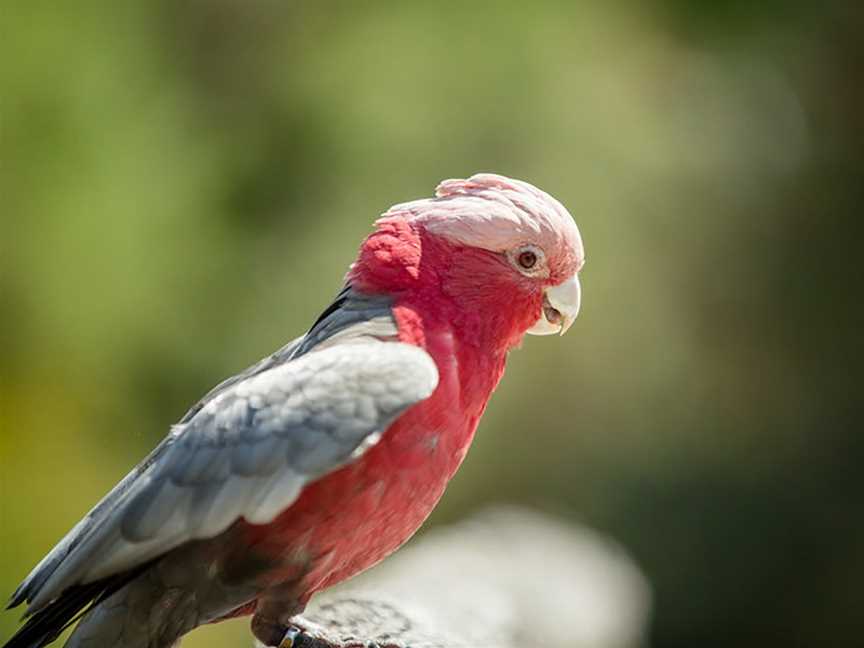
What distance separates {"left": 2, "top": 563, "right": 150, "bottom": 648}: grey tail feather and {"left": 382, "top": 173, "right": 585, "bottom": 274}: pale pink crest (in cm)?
120

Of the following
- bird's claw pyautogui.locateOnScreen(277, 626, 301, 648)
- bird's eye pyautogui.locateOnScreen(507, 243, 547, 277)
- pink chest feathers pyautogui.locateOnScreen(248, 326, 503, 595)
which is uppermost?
bird's eye pyautogui.locateOnScreen(507, 243, 547, 277)

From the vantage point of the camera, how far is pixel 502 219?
11.3ft

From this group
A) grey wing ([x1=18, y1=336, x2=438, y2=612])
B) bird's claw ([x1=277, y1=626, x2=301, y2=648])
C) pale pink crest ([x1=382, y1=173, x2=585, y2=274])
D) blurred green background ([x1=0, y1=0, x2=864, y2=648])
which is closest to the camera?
grey wing ([x1=18, y1=336, x2=438, y2=612])

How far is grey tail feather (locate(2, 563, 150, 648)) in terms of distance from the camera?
2.99 meters

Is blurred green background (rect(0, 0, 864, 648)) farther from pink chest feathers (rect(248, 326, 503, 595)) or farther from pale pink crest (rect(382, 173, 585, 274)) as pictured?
pale pink crest (rect(382, 173, 585, 274))

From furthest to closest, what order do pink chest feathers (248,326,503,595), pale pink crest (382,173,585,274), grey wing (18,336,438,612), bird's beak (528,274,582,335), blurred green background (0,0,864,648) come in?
blurred green background (0,0,864,648) → bird's beak (528,274,582,335) → pale pink crest (382,173,585,274) → pink chest feathers (248,326,503,595) → grey wing (18,336,438,612)

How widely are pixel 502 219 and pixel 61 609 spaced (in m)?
1.49

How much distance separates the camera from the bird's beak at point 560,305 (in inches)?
141

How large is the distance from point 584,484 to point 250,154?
3111mm

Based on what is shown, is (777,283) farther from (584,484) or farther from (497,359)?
(497,359)

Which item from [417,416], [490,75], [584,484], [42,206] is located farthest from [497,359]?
[584,484]

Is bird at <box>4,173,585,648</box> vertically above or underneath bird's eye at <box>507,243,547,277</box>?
underneath

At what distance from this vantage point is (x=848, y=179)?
336 inches

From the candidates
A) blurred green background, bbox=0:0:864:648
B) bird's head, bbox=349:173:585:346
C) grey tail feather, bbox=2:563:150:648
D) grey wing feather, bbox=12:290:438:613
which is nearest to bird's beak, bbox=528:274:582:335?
bird's head, bbox=349:173:585:346
